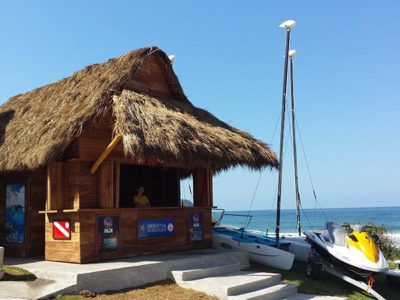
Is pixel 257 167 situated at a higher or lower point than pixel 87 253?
higher

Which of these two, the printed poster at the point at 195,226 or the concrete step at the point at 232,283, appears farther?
the printed poster at the point at 195,226

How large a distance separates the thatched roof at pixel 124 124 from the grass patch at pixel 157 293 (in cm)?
238

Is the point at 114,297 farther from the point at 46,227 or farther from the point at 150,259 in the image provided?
the point at 46,227

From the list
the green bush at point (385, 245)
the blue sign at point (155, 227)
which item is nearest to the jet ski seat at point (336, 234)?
the blue sign at point (155, 227)

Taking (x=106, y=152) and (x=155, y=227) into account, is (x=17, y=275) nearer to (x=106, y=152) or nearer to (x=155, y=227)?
(x=106, y=152)

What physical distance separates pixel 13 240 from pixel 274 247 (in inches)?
246

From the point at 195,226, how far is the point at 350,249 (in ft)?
12.1

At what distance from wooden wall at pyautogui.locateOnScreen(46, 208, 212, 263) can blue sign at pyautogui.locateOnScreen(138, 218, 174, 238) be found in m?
0.09

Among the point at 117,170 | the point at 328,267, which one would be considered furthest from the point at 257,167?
the point at 117,170

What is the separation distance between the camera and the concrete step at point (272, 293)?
817 cm

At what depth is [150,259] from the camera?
A: 9531 millimetres

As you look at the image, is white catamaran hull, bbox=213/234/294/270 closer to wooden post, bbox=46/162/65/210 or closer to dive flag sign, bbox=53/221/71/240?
dive flag sign, bbox=53/221/71/240

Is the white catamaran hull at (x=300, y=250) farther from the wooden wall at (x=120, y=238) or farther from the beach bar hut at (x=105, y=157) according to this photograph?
the wooden wall at (x=120, y=238)

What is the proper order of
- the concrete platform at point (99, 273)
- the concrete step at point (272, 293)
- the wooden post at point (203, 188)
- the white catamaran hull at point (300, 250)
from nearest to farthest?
the concrete platform at point (99, 273) → the concrete step at point (272, 293) → the wooden post at point (203, 188) → the white catamaran hull at point (300, 250)
